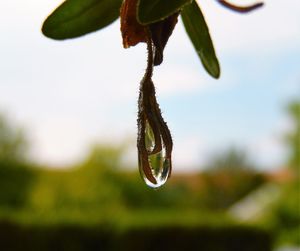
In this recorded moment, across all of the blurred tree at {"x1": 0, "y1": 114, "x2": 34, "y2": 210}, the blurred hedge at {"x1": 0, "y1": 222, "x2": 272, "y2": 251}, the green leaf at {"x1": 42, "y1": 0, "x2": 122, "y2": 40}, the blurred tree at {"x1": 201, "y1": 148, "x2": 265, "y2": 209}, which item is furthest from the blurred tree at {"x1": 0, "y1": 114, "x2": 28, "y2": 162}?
the green leaf at {"x1": 42, "y1": 0, "x2": 122, "y2": 40}

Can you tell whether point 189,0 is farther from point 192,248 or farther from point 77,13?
point 192,248

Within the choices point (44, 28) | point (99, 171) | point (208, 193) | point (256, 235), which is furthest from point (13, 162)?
point (44, 28)

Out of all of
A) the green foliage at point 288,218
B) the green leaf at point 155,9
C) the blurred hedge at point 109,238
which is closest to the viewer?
the green leaf at point 155,9

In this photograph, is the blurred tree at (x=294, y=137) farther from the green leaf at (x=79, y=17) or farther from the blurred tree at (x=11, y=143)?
the green leaf at (x=79, y=17)

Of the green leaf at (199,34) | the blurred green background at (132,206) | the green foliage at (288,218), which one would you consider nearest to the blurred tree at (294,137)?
the blurred green background at (132,206)

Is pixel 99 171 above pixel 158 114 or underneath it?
above
